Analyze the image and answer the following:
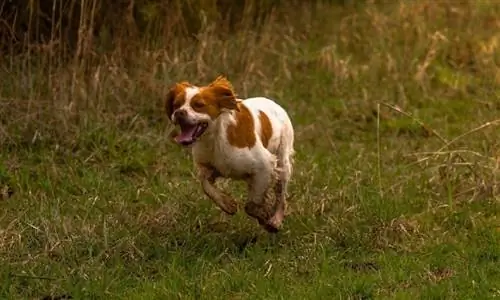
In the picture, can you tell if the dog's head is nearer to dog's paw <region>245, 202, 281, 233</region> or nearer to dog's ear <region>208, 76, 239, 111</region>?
dog's ear <region>208, 76, 239, 111</region>

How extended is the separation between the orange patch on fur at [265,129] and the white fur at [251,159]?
0.9 inches

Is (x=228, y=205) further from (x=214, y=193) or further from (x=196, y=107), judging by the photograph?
(x=196, y=107)

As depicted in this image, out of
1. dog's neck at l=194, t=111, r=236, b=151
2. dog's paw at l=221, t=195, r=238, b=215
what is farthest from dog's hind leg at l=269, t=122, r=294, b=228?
dog's neck at l=194, t=111, r=236, b=151

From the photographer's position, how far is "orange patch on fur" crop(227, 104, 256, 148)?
566cm

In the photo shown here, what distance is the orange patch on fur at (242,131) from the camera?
18.6 ft

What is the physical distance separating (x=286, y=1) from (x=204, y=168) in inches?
192

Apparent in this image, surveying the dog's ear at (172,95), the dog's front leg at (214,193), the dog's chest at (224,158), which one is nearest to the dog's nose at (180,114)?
the dog's ear at (172,95)

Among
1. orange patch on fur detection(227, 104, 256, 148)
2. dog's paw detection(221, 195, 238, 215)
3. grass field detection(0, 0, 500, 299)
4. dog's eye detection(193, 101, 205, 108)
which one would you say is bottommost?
grass field detection(0, 0, 500, 299)

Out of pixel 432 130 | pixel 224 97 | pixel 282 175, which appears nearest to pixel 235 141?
pixel 224 97

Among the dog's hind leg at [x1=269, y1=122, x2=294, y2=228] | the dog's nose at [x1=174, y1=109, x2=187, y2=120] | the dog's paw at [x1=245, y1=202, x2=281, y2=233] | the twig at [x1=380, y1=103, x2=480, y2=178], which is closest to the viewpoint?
the dog's nose at [x1=174, y1=109, x2=187, y2=120]

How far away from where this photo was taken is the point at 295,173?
23.1ft

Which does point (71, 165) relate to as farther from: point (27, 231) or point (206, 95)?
point (206, 95)

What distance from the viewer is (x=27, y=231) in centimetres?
603

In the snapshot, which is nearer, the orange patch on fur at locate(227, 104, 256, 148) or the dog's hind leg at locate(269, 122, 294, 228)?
the orange patch on fur at locate(227, 104, 256, 148)
